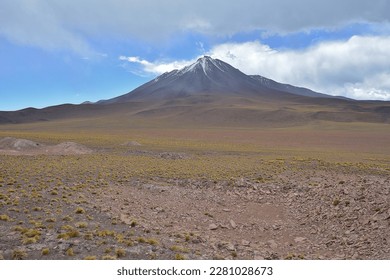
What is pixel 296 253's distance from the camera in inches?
414

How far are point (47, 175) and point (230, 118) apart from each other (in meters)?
A: 121

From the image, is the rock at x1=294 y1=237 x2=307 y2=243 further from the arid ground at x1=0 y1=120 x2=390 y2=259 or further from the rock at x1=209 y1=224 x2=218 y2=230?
the rock at x1=209 y1=224 x2=218 y2=230

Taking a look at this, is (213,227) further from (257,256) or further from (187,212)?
(257,256)

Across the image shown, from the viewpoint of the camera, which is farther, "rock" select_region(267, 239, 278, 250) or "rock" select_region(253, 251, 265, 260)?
"rock" select_region(267, 239, 278, 250)

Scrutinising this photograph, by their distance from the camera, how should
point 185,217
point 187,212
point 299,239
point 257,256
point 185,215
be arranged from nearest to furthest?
point 257,256, point 299,239, point 185,217, point 185,215, point 187,212

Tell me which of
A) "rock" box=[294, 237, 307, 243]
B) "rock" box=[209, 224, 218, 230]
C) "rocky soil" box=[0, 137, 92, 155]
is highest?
"rocky soil" box=[0, 137, 92, 155]

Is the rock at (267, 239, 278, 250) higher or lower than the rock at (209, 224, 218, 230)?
lower

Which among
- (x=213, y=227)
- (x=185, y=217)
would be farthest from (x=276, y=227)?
(x=185, y=217)

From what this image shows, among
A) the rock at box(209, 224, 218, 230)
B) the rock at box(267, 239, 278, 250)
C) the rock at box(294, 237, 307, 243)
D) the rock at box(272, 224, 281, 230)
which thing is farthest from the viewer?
the rock at box(272, 224, 281, 230)

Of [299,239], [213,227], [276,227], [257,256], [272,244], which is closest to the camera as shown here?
[257,256]

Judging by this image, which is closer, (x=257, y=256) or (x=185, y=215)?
(x=257, y=256)

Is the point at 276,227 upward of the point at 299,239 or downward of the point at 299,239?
upward

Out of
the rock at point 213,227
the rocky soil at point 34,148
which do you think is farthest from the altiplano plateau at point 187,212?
the rocky soil at point 34,148

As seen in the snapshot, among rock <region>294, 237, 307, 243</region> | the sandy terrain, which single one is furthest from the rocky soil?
rock <region>294, 237, 307, 243</region>
